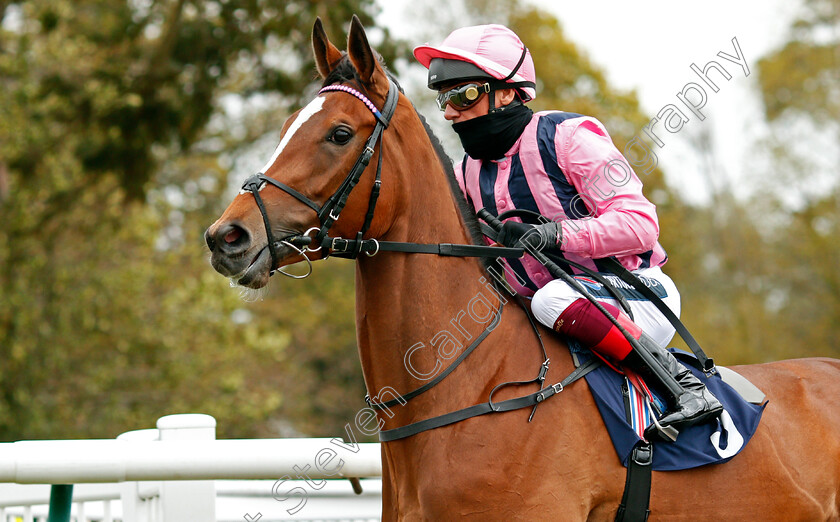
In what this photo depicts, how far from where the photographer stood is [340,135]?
2.93 m

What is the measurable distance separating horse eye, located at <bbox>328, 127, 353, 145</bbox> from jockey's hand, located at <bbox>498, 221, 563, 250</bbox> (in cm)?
78

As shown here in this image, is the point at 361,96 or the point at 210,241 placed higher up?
the point at 361,96

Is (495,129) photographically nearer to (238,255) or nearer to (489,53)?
(489,53)

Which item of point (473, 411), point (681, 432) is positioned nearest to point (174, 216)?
point (473, 411)

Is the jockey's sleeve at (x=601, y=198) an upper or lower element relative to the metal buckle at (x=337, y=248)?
upper

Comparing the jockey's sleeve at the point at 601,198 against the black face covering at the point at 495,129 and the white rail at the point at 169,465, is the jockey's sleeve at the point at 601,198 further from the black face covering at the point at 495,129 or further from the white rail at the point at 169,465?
the white rail at the point at 169,465

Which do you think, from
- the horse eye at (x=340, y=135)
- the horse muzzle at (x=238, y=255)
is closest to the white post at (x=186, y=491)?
the horse muzzle at (x=238, y=255)

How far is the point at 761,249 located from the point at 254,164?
17.8m

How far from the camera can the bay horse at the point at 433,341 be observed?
112 inches

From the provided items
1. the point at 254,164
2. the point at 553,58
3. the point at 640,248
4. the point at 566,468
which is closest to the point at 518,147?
the point at 640,248

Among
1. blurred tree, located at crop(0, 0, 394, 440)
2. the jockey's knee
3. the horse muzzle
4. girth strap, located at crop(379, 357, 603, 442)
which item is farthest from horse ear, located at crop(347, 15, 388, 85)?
blurred tree, located at crop(0, 0, 394, 440)

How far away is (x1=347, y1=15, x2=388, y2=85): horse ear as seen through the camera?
2992 millimetres

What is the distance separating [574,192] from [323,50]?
117 centimetres

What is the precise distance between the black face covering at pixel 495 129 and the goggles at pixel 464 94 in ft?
0.23
